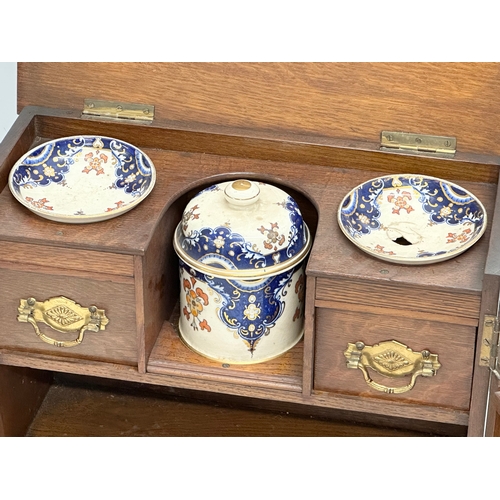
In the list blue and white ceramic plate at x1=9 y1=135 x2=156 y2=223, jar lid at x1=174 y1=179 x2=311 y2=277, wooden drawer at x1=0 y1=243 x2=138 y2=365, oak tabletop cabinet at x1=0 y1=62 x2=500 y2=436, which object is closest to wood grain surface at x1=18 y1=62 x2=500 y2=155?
oak tabletop cabinet at x1=0 y1=62 x2=500 y2=436

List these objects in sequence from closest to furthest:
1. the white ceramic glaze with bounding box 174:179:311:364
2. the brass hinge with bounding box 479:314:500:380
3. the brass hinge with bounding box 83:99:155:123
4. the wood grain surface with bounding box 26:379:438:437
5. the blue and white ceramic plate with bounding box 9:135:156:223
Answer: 1. the brass hinge with bounding box 479:314:500:380
2. the white ceramic glaze with bounding box 174:179:311:364
3. the blue and white ceramic plate with bounding box 9:135:156:223
4. the brass hinge with bounding box 83:99:155:123
5. the wood grain surface with bounding box 26:379:438:437

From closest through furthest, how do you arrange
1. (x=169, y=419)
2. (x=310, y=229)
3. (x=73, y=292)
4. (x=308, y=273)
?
(x=308, y=273) < (x=73, y=292) < (x=310, y=229) < (x=169, y=419)

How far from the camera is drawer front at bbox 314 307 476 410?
1908mm

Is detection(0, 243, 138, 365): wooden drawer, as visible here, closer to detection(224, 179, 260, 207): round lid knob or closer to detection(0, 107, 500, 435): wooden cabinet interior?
detection(0, 107, 500, 435): wooden cabinet interior

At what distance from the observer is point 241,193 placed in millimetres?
1979

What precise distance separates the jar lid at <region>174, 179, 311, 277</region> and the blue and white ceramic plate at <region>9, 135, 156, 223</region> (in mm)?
125

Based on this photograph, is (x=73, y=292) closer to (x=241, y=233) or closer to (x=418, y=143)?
(x=241, y=233)

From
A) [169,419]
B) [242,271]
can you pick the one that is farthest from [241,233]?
[169,419]

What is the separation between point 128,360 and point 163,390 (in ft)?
1.45

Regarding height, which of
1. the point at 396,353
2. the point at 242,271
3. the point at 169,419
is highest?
the point at 242,271

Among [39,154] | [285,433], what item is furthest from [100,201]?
[285,433]

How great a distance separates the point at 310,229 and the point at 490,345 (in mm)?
505

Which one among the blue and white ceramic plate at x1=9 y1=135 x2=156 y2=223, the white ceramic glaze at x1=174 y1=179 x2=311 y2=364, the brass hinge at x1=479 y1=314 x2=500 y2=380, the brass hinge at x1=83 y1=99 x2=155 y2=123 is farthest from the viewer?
the brass hinge at x1=83 y1=99 x2=155 y2=123

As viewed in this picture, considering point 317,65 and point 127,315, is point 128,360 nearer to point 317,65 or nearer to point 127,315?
point 127,315
